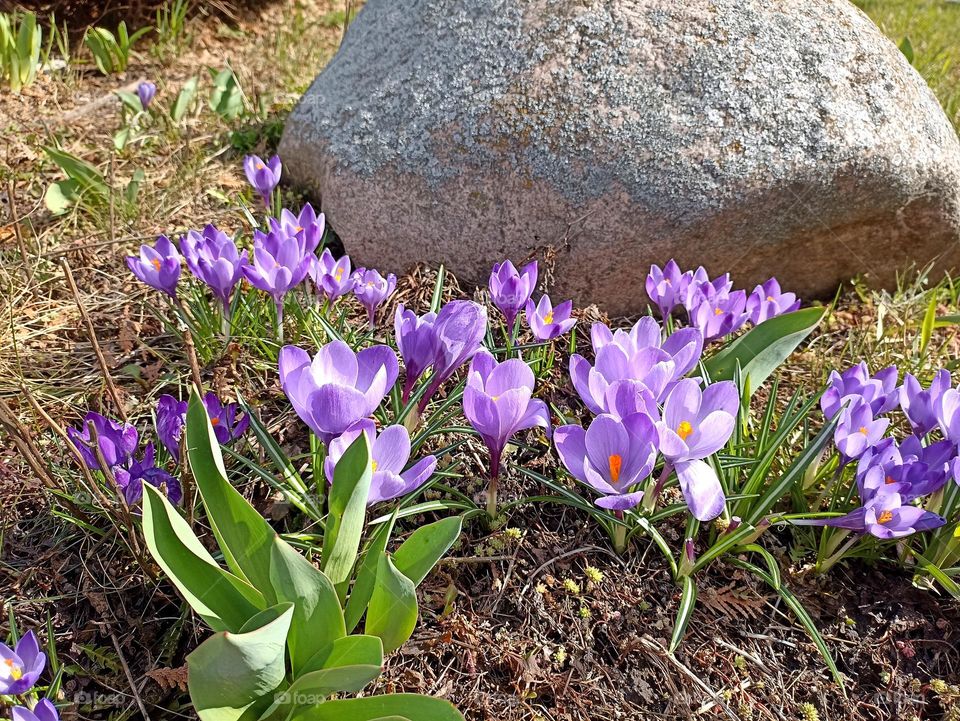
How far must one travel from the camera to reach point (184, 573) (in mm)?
1191

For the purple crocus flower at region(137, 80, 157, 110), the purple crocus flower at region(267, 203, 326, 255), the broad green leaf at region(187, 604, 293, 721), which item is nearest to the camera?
the broad green leaf at region(187, 604, 293, 721)

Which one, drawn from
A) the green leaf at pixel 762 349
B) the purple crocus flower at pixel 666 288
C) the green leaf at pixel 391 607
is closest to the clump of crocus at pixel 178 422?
the green leaf at pixel 391 607

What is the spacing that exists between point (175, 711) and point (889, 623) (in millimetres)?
1491

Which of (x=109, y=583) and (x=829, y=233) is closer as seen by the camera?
(x=109, y=583)

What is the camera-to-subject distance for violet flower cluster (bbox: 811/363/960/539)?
1.44m

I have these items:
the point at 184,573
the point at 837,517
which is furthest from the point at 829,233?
the point at 184,573

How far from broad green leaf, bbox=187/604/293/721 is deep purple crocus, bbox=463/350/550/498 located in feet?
1.56

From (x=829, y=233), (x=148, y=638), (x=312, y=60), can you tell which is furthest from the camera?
(x=312, y=60)

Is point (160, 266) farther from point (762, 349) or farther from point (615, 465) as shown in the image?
point (762, 349)

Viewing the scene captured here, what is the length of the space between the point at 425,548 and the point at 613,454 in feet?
1.22

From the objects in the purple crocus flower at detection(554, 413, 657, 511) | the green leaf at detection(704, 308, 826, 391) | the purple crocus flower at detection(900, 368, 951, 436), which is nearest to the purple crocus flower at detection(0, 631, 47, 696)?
the purple crocus flower at detection(554, 413, 657, 511)

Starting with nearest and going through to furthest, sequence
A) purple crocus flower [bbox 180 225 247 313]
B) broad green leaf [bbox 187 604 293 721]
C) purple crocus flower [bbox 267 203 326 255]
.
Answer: broad green leaf [bbox 187 604 293 721]
purple crocus flower [bbox 180 225 247 313]
purple crocus flower [bbox 267 203 326 255]

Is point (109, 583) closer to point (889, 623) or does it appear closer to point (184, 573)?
point (184, 573)

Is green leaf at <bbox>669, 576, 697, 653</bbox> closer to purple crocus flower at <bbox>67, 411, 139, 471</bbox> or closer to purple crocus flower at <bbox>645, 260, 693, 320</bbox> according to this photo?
purple crocus flower at <bbox>645, 260, 693, 320</bbox>
